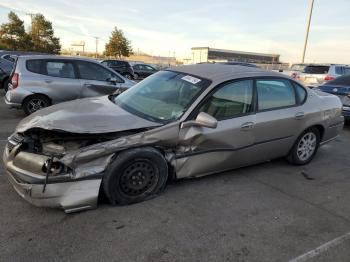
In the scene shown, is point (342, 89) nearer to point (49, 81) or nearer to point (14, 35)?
point (49, 81)

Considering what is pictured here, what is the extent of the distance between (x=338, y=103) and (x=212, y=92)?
112 inches

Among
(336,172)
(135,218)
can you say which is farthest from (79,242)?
(336,172)

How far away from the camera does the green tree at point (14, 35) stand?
A: 47219 mm

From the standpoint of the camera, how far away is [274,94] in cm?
482

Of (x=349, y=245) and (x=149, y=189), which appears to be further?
(x=149, y=189)

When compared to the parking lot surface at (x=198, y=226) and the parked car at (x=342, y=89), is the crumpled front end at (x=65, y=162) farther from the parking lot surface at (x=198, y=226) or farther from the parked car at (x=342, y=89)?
the parked car at (x=342, y=89)

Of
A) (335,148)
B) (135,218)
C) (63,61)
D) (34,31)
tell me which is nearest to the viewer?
(135,218)

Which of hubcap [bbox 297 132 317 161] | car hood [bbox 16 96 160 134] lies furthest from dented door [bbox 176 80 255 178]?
hubcap [bbox 297 132 317 161]

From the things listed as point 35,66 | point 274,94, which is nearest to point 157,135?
point 274,94

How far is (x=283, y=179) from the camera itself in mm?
4789

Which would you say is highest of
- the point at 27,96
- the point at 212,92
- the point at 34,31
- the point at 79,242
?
the point at 34,31

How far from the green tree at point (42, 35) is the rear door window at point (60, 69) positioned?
46.3 m

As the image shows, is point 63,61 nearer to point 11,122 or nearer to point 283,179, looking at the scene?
point 11,122

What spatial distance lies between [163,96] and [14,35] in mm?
50857
